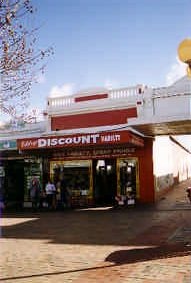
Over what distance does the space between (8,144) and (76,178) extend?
425 cm

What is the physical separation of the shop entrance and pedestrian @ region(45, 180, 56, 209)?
8.53 feet

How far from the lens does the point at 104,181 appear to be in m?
23.2

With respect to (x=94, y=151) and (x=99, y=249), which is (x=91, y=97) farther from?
(x=99, y=249)

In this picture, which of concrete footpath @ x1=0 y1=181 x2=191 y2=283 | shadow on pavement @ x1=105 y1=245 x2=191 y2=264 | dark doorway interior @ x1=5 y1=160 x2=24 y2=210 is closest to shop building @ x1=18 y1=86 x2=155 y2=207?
dark doorway interior @ x1=5 y1=160 x2=24 y2=210

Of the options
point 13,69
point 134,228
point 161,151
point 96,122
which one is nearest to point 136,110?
point 96,122

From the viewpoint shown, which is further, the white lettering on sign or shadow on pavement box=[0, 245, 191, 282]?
the white lettering on sign

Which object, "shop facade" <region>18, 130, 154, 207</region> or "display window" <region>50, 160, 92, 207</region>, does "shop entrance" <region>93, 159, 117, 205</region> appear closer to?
"shop facade" <region>18, 130, 154, 207</region>

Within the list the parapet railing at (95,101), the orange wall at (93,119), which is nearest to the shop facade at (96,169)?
the orange wall at (93,119)

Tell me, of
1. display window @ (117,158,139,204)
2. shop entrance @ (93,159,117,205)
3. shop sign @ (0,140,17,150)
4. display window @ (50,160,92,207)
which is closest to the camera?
shop sign @ (0,140,17,150)

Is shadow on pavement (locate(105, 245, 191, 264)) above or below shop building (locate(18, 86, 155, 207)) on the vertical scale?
below

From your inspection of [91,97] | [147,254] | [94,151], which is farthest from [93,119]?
[147,254]

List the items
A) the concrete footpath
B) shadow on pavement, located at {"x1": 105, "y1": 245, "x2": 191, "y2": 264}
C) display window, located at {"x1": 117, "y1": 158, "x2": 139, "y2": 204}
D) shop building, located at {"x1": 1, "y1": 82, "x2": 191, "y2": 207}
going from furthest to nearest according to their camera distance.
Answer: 1. display window, located at {"x1": 117, "y1": 158, "x2": 139, "y2": 204}
2. shop building, located at {"x1": 1, "y1": 82, "x2": 191, "y2": 207}
3. shadow on pavement, located at {"x1": 105, "y1": 245, "x2": 191, "y2": 264}
4. the concrete footpath

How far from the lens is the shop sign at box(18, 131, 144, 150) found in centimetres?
1862

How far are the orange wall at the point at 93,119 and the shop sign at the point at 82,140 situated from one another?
4.65ft
